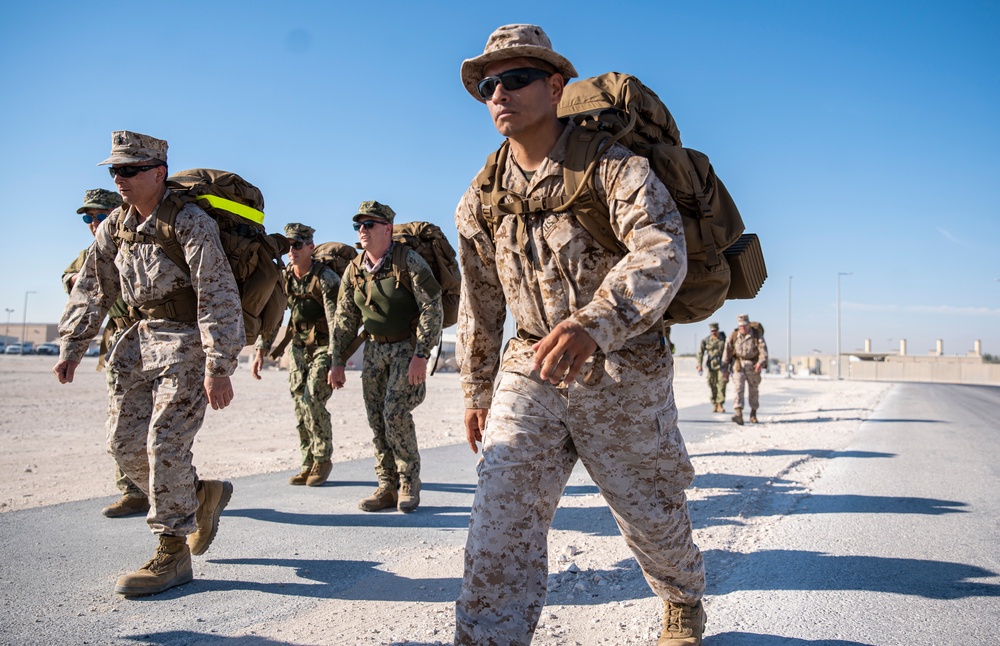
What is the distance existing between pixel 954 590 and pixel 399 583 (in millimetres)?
2901

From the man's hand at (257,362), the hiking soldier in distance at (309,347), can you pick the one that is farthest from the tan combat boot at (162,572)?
the man's hand at (257,362)

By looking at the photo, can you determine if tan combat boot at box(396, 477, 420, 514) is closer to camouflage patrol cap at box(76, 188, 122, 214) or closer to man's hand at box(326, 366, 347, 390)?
man's hand at box(326, 366, 347, 390)

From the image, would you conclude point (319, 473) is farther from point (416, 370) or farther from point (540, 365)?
point (540, 365)

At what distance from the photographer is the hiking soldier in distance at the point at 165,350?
3972mm

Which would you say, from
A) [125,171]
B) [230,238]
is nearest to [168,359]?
[230,238]

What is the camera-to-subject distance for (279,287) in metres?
4.86

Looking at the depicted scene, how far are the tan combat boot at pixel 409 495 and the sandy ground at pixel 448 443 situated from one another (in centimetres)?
115

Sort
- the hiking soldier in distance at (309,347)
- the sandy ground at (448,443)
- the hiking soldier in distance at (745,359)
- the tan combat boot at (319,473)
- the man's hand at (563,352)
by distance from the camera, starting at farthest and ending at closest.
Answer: the hiking soldier in distance at (745,359), the hiking soldier in distance at (309,347), the tan combat boot at (319,473), the sandy ground at (448,443), the man's hand at (563,352)

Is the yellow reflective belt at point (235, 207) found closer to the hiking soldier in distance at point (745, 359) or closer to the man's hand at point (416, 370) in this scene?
the man's hand at point (416, 370)

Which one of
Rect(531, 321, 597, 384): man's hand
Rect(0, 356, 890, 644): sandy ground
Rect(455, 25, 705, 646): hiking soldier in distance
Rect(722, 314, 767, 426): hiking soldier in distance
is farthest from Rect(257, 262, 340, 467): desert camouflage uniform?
Rect(722, 314, 767, 426): hiking soldier in distance

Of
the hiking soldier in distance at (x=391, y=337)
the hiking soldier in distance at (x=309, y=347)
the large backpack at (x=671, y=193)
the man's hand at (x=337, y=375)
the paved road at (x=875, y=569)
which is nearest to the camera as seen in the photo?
the large backpack at (x=671, y=193)

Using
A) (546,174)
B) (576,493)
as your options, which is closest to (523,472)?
(546,174)

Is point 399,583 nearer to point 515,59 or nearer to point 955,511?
point 515,59

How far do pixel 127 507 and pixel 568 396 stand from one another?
4.36m
